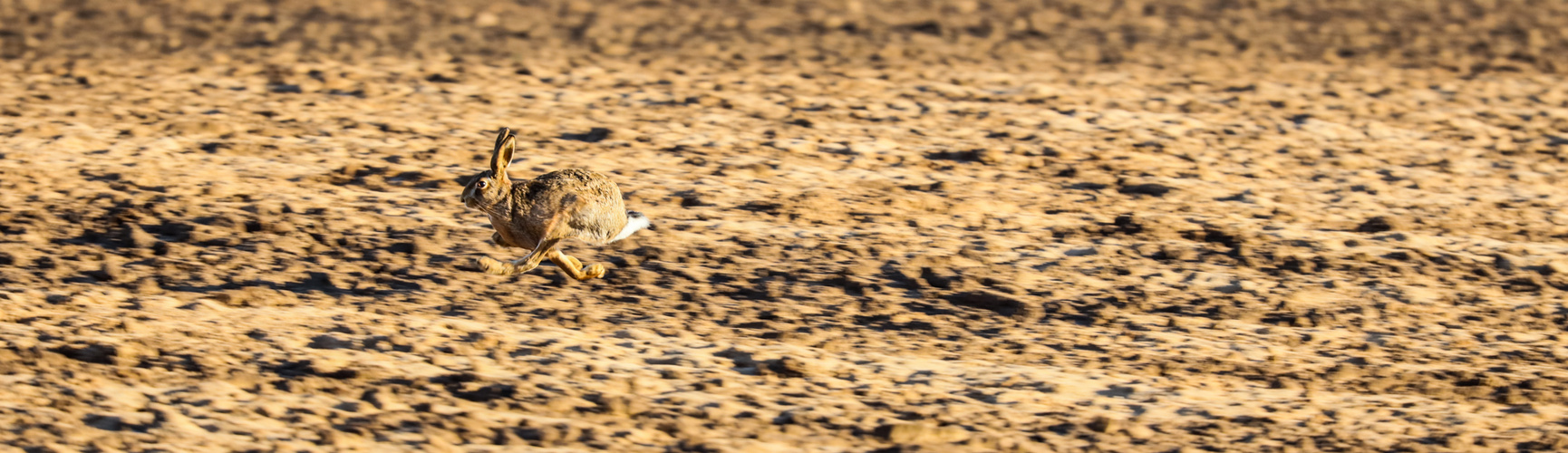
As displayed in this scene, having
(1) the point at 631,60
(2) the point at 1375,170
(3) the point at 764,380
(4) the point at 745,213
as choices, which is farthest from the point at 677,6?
(3) the point at 764,380

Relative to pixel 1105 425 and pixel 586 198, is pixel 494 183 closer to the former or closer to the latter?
pixel 586 198

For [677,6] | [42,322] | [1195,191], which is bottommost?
[42,322]

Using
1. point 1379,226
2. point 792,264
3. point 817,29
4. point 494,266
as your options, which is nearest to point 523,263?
point 494,266

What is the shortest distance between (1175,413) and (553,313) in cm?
149

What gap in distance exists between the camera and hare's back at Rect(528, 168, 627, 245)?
3.17m

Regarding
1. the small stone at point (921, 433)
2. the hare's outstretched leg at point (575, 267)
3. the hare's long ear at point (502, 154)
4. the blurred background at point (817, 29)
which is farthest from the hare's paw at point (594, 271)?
the blurred background at point (817, 29)

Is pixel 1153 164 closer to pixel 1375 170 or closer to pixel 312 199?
pixel 1375 170

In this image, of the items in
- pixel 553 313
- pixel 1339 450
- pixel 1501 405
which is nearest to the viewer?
pixel 1339 450

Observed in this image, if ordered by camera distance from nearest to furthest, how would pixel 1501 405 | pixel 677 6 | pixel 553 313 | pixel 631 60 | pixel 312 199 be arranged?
pixel 1501 405
pixel 553 313
pixel 312 199
pixel 631 60
pixel 677 6

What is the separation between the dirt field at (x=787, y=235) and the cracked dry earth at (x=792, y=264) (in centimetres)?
1

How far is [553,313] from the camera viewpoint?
344 cm

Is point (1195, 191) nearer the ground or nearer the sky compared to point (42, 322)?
nearer the sky

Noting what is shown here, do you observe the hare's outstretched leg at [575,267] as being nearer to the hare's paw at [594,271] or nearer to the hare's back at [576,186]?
the hare's paw at [594,271]

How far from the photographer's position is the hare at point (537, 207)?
3.10 metres
